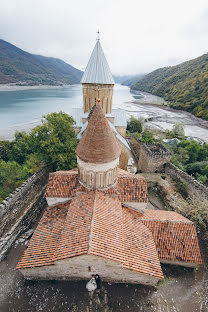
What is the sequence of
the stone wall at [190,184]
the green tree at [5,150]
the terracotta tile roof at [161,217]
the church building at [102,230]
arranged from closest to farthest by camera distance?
the church building at [102,230]
the terracotta tile roof at [161,217]
the stone wall at [190,184]
the green tree at [5,150]

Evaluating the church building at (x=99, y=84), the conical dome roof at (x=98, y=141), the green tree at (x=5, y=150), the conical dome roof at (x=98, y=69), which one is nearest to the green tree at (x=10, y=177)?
the green tree at (x=5, y=150)

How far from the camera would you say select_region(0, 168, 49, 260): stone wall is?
8.67 meters

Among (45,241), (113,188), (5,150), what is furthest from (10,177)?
(113,188)

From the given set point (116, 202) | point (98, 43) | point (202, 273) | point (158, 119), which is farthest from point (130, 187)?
point (158, 119)

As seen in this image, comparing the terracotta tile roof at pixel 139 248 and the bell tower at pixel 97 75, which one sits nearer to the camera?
the terracotta tile roof at pixel 139 248

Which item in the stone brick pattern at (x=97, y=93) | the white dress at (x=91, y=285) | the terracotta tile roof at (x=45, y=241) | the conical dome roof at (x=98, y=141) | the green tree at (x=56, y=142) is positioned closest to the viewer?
the terracotta tile roof at (x=45, y=241)

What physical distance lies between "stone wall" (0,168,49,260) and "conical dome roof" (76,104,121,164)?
20.1 feet

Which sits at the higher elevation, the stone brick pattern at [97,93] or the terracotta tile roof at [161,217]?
the stone brick pattern at [97,93]

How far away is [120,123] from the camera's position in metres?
16.6

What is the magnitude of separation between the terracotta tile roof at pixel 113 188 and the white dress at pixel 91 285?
3.81 m

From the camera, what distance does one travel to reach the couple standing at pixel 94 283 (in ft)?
20.9

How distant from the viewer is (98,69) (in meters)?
13.7

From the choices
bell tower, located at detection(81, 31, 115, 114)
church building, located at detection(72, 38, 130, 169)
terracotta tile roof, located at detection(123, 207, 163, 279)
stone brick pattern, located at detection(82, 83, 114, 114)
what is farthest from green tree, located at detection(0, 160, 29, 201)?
terracotta tile roof, located at detection(123, 207, 163, 279)

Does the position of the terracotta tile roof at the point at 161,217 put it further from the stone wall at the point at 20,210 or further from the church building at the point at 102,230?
the stone wall at the point at 20,210
